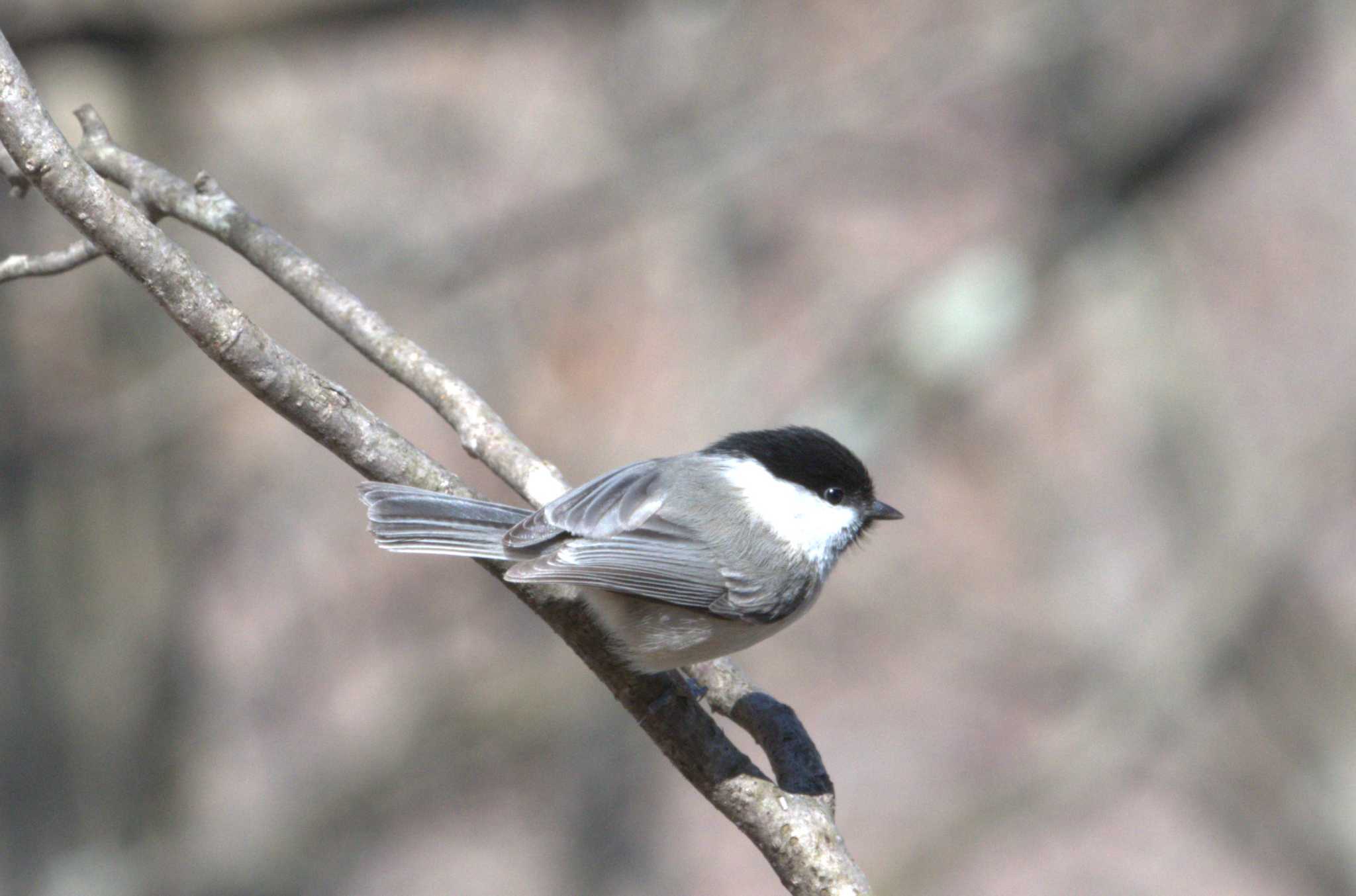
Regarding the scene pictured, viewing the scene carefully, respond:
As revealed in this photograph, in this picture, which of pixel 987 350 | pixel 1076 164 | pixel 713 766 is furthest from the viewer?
pixel 1076 164

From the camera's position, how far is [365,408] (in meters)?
1.75

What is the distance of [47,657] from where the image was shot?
4.68 metres

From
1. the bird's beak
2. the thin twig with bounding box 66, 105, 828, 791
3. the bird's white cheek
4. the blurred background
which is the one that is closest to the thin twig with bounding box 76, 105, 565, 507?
the thin twig with bounding box 66, 105, 828, 791

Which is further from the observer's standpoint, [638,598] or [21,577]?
[21,577]

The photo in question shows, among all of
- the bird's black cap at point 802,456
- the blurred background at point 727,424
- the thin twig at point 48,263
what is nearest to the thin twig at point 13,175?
the thin twig at point 48,263

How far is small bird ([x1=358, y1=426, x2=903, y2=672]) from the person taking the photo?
202cm

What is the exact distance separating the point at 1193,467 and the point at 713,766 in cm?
389

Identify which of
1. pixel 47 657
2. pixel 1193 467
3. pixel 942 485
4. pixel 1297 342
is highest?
pixel 1297 342

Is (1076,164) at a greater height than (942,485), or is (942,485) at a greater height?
(1076,164)

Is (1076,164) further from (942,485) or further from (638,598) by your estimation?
(638,598)

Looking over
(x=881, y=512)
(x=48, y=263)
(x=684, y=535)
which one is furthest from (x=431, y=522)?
(x=881, y=512)

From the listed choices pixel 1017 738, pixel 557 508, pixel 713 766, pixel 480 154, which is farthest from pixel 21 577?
pixel 1017 738

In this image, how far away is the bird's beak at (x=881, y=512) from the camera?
2.61 m

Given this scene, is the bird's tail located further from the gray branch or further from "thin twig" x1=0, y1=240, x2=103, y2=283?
"thin twig" x1=0, y1=240, x2=103, y2=283
